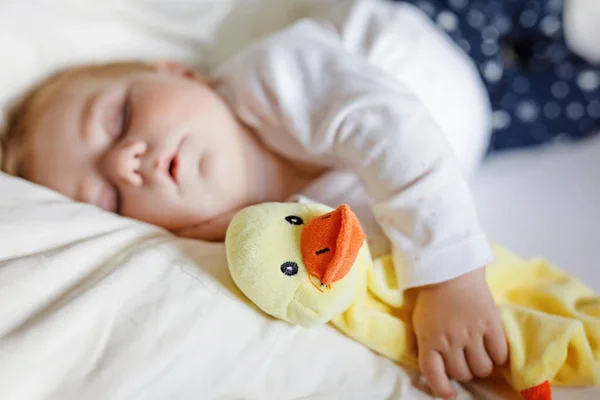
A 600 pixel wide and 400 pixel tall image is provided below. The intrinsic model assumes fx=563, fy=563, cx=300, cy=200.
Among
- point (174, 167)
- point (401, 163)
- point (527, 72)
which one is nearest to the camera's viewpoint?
point (401, 163)

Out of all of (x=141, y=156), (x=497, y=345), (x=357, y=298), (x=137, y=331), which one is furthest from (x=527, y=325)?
(x=141, y=156)

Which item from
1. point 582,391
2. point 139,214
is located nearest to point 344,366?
point 582,391

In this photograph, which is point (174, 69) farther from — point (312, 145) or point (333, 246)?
point (333, 246)

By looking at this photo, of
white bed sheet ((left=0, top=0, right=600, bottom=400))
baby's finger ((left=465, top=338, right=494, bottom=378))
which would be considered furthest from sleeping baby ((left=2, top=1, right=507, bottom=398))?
white bed sheet ((left=0, top=0, right=600, bottom=400))

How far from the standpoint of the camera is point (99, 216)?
2.23 ft

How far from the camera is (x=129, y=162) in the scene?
0.77 metres

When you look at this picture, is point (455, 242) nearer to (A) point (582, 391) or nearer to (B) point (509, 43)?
(A) point (582, 391)

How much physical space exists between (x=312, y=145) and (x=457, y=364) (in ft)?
1.17

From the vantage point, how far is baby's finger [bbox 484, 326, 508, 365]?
0.63m

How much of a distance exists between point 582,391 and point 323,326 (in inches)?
11.9

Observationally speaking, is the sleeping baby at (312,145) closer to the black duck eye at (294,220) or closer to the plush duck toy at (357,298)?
the plush duck toy at (357,298)

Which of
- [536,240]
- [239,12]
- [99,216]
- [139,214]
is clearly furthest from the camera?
[239,12]

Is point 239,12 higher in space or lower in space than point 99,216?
higher

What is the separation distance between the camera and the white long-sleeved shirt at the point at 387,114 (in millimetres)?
678
